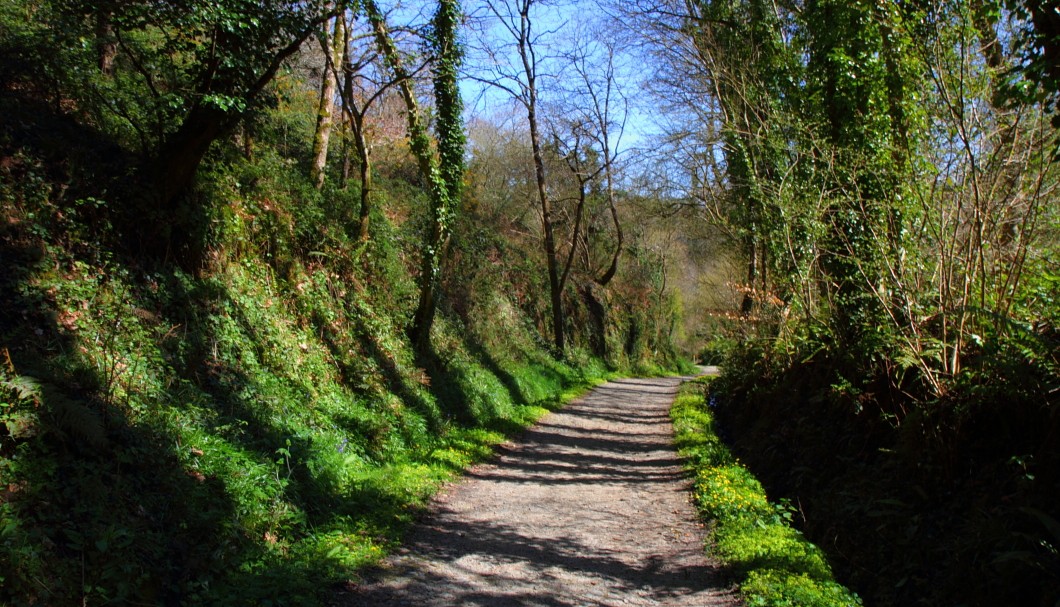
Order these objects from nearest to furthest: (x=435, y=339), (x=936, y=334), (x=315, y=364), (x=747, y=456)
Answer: (x=936, y=334)
(x=315, y=364)
(x=747, y=456)
(x=435, y=339)

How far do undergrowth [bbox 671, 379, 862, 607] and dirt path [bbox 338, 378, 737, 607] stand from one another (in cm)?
22

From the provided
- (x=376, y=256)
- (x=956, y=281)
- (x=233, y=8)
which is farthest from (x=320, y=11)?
(x=956, y=281)

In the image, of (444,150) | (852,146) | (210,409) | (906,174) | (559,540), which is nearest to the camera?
(559,540)

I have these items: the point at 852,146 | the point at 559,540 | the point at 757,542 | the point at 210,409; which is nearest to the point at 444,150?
the point at 852,146

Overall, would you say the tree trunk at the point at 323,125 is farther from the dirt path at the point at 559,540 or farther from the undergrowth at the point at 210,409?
the dirt path at the point at 559,540

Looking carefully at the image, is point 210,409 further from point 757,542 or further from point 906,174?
point 906,174

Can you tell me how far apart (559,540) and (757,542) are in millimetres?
1885

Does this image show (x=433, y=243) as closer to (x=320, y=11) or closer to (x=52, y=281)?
(x=320, y=11)

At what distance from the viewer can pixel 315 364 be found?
9328 mm

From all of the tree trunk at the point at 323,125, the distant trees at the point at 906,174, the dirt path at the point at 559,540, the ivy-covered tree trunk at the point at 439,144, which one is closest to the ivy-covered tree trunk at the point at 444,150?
the ivy-covered tree trunk at the point at 439,144

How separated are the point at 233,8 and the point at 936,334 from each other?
8.85 metres

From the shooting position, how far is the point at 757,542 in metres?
6.17

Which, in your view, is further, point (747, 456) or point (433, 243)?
point (433, 243)

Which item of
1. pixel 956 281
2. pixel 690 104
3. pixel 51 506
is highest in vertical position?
pixel 690 104
